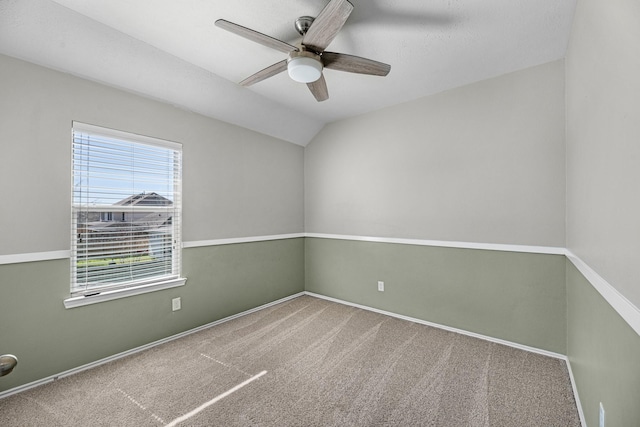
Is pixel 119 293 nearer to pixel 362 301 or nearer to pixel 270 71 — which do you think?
pixel 270 71

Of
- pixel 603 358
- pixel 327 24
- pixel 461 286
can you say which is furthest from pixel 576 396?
pixel 327 24

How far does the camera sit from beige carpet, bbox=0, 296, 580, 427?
1.73 m

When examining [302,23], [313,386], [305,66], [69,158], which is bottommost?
[313,386]

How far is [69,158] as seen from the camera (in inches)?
85.4

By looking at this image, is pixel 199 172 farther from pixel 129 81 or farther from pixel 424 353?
pixel 424 353

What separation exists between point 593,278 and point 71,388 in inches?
130

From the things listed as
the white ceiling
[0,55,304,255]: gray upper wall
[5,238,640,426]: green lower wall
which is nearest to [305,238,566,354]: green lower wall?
[5,238,640,426]: green lower wall

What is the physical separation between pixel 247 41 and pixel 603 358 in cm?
280

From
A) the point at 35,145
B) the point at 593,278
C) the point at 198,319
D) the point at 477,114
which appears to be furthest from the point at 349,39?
the point at 198,319

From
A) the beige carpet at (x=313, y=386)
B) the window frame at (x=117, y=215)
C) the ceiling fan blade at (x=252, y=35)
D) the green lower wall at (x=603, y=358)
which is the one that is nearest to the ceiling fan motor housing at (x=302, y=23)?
the ceiling fan blade at (x=252, y=35)

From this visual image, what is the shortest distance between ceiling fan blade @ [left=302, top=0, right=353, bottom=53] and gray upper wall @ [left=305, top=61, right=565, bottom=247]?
5.83ft

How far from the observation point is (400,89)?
2.97 meters

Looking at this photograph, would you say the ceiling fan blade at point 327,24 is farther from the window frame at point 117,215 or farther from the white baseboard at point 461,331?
the white baseboard at point 461,331

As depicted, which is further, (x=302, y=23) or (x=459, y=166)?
(x=459, y=166)
